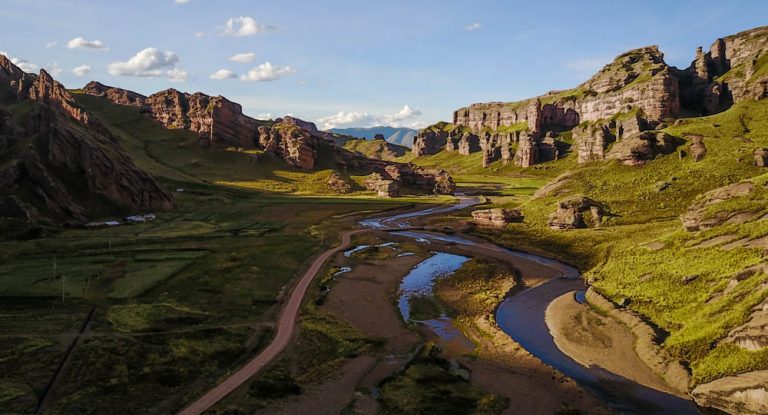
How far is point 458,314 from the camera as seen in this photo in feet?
202

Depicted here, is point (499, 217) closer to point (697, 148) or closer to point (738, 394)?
point (697, 148)

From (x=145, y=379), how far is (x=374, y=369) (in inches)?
809

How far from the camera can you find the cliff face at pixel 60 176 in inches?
4138

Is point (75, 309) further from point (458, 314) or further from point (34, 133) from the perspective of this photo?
point (34, 133)

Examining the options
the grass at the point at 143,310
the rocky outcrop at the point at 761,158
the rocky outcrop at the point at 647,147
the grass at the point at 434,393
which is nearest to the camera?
the grass at the point at 434,393

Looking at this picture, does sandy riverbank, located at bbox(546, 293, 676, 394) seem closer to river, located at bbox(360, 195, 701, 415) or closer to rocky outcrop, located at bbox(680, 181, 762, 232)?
river, located at bbox(360, 195, 701, 415)

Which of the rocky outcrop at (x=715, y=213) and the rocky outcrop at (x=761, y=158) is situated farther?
the rocky outcrop at (x=761, y=158)

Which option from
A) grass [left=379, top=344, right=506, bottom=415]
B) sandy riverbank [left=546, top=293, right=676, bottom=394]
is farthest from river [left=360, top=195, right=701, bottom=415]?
grass [left=379, top=344, right=506, bottom=415]

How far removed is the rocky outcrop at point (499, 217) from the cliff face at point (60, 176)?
309 feet

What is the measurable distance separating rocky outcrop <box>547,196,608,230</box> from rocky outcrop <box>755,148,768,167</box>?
33.3 m

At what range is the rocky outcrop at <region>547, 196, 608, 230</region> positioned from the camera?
338 ft

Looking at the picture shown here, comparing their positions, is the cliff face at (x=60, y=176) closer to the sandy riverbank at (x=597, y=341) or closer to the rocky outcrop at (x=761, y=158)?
the sandy riverbank at (x=597, y=341)

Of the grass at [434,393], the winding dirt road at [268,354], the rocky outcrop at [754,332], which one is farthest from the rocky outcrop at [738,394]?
the winding dirt road at [268,354]

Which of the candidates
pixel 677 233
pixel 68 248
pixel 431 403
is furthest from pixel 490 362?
pixel 68 248
